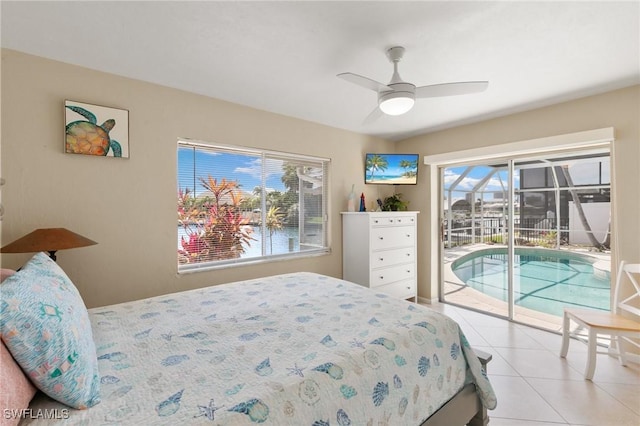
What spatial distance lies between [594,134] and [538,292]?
6.19ft

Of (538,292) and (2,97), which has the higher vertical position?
(2,97)

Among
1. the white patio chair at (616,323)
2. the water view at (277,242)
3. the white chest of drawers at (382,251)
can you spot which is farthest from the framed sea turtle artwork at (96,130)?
the white patio chair at (616,323)

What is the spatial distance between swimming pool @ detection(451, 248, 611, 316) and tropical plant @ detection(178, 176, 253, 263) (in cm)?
315

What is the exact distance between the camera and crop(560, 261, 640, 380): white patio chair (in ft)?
7.29

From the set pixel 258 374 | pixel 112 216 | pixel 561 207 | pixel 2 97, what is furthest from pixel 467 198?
pixel 2 97

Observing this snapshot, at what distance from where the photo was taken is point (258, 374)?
1.12 meters

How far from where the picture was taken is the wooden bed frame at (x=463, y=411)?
1.42 m

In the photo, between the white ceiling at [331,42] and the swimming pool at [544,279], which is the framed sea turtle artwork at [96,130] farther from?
the swimming pool at [544,279]

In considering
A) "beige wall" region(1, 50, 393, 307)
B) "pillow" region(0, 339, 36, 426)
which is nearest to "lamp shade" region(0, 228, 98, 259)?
"beige wall" region(1, 50, 393, 307)

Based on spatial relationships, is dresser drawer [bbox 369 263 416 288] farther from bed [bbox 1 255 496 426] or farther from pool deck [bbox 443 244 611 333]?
bed [bbox 1 255 496 426]

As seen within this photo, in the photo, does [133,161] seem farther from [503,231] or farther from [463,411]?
[503,231]

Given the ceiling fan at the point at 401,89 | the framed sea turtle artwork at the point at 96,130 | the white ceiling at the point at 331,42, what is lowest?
the framed sea turtle artwork at the point at 96,130

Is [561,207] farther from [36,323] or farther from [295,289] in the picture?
[36,323]

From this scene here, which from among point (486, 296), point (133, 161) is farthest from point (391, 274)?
point (133, 161)
